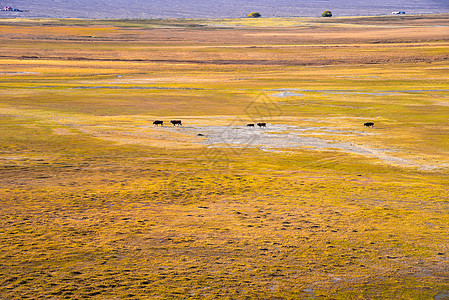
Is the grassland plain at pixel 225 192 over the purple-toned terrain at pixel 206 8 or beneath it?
beneath

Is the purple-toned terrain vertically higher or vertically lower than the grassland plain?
higher

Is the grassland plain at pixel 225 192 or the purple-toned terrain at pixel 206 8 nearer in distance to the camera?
the grassland plain at pixel 225 192

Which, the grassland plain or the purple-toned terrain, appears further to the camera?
the purple-toned terrain

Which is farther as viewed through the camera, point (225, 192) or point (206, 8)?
point (206, 8)

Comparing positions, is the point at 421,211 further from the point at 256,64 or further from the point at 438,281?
the point at 256,64

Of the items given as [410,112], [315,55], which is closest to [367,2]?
[315,55]
